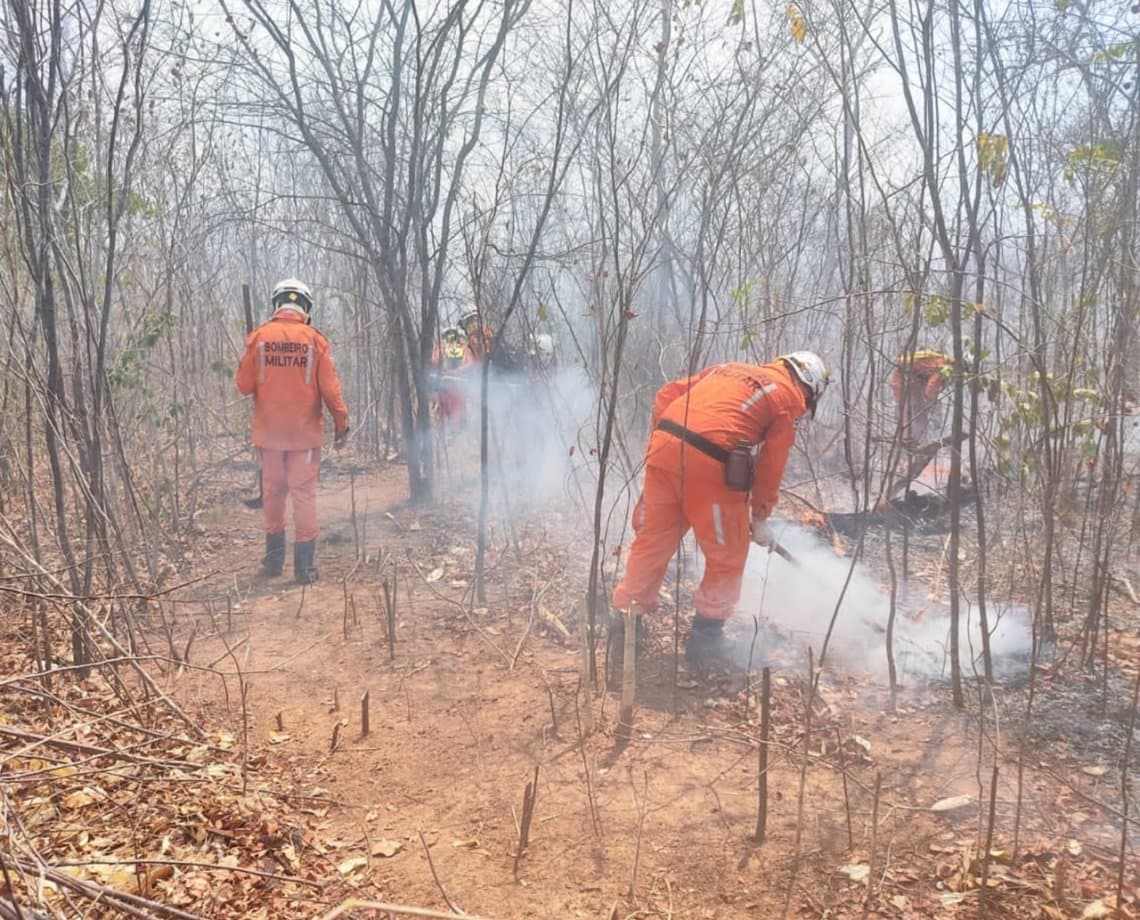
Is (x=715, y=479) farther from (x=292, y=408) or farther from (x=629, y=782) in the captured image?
(x=292, y=408)

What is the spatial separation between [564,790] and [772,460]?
Result: 1.97 meters

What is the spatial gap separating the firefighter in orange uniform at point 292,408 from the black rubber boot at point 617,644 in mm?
2473

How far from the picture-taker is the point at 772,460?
4078 millimetres

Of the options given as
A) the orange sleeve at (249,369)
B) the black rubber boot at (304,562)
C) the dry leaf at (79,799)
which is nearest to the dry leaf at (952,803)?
the dry leaf at (79,799)

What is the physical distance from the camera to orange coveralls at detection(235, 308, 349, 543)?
5.45 m

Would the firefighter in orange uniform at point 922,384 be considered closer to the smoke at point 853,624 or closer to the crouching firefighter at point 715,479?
the crouching firefighter at point 715,479

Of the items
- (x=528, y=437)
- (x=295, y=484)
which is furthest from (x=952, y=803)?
(x=528, y=437)

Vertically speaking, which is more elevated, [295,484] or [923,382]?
[923,382]

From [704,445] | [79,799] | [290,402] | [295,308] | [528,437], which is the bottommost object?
[79,799]

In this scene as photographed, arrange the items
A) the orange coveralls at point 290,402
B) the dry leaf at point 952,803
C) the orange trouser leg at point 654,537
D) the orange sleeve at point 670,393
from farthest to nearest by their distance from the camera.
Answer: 1. the orange coveralls at point 290,402
2. the orange sleeve at point 670,393
3. the orange trouser leg at point 654,537
4. the dry leaf at point 952,803

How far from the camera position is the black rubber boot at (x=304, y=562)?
5.53 m

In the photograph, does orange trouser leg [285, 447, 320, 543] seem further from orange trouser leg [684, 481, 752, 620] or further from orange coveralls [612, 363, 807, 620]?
orange trouser leg [684, 481, 752, 620]

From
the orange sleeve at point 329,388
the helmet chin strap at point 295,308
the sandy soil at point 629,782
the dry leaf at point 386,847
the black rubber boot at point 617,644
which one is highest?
the helmet chin strap at point 295,308

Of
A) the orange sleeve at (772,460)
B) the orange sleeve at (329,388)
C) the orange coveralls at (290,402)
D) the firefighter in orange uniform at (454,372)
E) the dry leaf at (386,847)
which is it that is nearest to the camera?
the dry leaf at (386,847)
